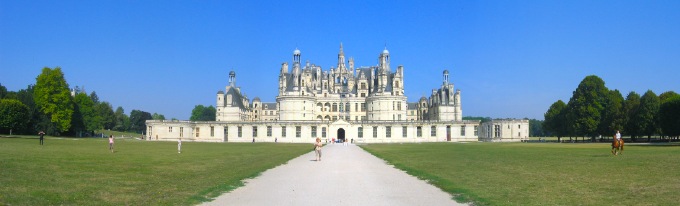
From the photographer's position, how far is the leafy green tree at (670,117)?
6034 centimetres

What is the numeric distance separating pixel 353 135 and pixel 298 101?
1269cm

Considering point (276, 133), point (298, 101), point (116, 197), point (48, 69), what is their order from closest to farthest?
point (116, 197), point (48, 69), point (276, 133), point (298, 101)

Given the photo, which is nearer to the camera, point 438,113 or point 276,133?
point 276,133

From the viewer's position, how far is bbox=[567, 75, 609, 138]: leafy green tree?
251 ft

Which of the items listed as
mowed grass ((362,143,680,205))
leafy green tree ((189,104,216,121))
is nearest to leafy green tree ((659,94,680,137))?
mowed grass ((362,143,680,205))

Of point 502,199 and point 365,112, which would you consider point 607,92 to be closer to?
point 365,112

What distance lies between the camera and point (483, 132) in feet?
341

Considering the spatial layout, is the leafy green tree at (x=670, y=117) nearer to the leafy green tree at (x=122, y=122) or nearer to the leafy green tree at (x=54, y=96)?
the leafy green tree at (x=54, y=96)

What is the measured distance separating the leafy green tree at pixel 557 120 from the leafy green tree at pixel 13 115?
252 ft

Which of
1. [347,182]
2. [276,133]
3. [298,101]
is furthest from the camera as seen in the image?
[298,101]

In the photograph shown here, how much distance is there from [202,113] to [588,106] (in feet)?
422

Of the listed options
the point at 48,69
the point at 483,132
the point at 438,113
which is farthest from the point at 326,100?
the point at 48,69

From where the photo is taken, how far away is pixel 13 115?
7319cm

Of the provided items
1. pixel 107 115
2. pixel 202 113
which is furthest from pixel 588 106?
pixel 202 113
